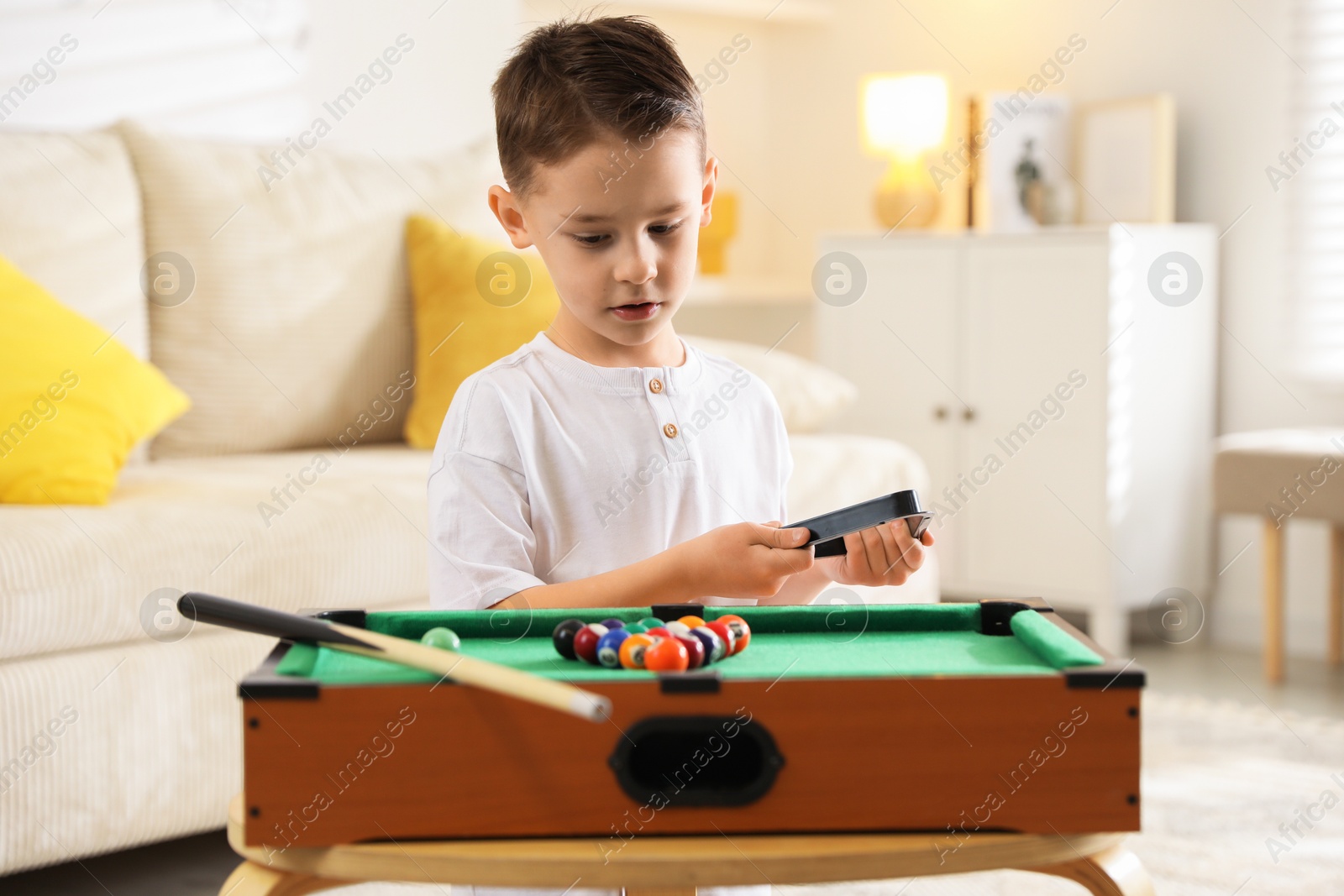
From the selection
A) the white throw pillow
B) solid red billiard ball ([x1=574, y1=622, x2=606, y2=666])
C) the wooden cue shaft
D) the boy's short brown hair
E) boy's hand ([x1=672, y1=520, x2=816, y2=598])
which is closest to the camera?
the wooden cue shaft

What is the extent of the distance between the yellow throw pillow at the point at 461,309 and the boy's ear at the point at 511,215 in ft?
3.62

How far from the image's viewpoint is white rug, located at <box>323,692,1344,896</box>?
5.37ft

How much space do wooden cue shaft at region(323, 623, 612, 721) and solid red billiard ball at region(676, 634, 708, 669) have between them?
7cm

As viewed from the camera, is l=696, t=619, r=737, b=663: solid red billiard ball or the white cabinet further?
the white cabinet

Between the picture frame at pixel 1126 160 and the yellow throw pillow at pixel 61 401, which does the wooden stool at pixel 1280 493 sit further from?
the yellow throw pillow at pixel 61 401

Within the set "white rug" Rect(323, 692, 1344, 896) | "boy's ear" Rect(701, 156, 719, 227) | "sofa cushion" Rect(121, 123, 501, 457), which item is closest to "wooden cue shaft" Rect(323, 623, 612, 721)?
"boy's ear" Rect(701, 156, 719, 227)

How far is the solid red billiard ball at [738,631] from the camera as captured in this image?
0.72 m

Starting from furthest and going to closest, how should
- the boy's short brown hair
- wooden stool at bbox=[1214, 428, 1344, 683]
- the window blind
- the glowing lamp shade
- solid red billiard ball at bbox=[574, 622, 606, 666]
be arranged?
the glowing lamp shade → the window blind → wooden stool at bbox=[1214, 428, 1344, 683] → the boy's short brown hair → solid red billiard ball at bbox=[574, 622, 606, 666]

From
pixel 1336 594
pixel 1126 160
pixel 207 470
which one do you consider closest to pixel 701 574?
pixel 207 470

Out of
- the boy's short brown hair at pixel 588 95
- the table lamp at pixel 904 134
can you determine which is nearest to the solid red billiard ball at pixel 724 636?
the boy's short brown hair at pixel 588 95

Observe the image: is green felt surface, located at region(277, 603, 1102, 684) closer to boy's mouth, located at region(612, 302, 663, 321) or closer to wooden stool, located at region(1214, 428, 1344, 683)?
boy's mouth, located at region(612, 302, 663, 321)

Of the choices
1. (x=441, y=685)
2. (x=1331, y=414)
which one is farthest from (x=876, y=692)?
(x=1331, y=414)

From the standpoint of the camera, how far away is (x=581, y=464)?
0.98 meters

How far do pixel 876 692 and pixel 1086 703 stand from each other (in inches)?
3.8
